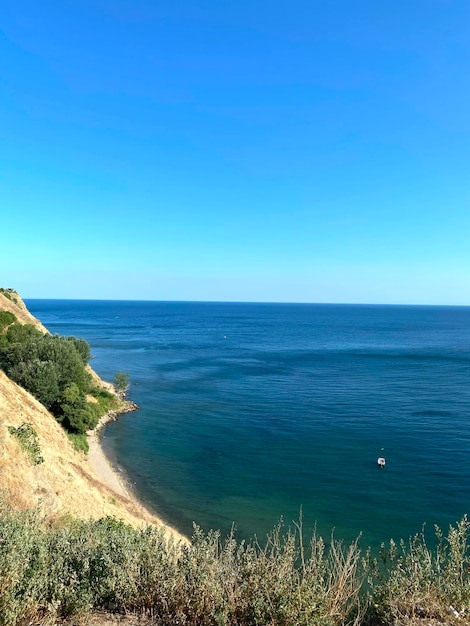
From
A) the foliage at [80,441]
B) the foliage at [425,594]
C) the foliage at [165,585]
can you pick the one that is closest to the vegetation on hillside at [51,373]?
the foliage at [80,441]

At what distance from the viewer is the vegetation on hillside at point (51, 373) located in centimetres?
4109

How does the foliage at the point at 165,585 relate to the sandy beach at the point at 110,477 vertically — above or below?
above

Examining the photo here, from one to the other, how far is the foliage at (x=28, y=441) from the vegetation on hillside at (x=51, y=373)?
1599 centimetres

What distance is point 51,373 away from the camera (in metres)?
41.8

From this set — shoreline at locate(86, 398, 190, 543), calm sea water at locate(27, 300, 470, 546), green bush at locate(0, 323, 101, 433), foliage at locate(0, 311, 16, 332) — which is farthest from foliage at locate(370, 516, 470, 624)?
foliage at locate(0, 311, 16, 332)

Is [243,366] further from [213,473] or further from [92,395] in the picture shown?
[213,473]

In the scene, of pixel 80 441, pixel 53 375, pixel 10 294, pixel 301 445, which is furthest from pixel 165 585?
pixel 10 294

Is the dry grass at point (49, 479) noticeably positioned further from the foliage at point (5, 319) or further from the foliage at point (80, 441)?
the foliage at point (5, 319)

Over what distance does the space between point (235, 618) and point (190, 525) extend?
76.9ft

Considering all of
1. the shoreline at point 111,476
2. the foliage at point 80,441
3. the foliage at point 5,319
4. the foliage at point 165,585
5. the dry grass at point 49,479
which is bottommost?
the shoreline at point 111,476

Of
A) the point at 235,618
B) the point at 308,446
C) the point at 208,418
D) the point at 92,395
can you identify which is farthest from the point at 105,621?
the point at 92,395

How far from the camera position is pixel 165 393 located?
67312 millimetres

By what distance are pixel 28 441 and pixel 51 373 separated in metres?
18.1

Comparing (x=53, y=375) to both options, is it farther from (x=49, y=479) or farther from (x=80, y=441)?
(x=49, y=479)
